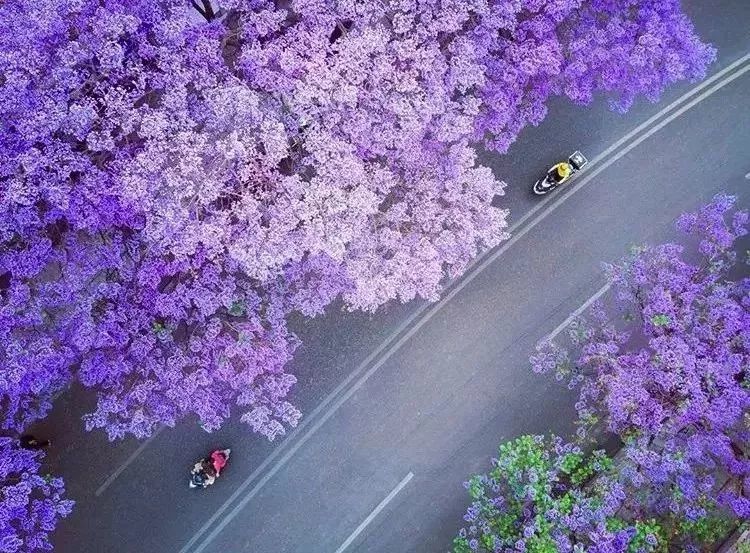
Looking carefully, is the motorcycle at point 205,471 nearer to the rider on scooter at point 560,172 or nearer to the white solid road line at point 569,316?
the white solid road line at point 569,316

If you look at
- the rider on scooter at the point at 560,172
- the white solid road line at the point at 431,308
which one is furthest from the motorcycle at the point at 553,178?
the white solid road line at the point at 431,308

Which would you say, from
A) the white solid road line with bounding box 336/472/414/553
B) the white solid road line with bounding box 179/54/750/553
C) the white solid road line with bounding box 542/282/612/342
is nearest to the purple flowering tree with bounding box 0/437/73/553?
the white solid road line with bounding box 179/54/750/553

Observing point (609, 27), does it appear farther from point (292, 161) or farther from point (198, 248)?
point (198, 248)

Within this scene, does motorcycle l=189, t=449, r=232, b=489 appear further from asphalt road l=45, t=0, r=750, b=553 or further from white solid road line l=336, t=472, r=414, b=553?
white solid road line l=336, t=472, r=414, b=553

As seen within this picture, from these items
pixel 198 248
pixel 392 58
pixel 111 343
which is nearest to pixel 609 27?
pixel 392 58

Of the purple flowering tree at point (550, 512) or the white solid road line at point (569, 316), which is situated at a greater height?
the white solid road line at point (569, 316)
